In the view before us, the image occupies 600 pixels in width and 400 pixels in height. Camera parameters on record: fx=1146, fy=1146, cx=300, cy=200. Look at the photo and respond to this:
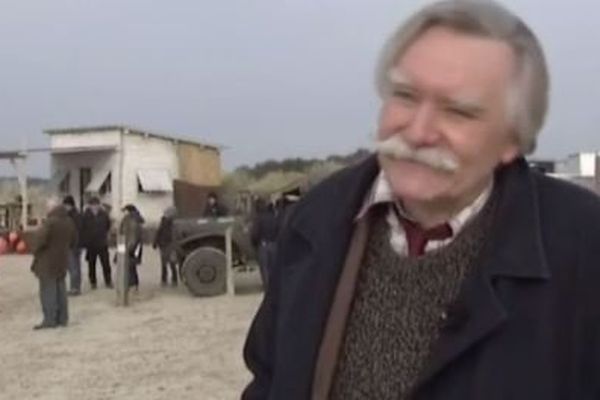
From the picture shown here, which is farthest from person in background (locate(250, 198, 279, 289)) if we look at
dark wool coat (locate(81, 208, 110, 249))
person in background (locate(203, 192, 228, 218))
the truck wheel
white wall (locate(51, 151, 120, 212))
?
white wall (locate(51, 151, 120, 212))

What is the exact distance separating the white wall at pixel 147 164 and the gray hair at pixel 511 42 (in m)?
42.5

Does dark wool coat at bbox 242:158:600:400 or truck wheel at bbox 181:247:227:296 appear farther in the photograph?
truck wheel at bbox 181:247:227:296

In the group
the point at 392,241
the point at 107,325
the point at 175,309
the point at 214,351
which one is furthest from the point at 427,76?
the point at 175,309

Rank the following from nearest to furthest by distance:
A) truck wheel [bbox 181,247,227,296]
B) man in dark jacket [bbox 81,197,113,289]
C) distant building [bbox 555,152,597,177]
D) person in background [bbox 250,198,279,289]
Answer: person in background [bbox 250,198,279,289] < truck wheel [bbox 181,247,227,296] < man in dark jacket [bbox 81,197,113,289] < distant building [bbox 555,152,597,177]

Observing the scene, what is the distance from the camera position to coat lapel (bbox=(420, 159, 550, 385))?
1986mm

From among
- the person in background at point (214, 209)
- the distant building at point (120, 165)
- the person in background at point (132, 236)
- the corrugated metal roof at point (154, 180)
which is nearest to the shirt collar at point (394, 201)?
the person in background at point (132, 236)

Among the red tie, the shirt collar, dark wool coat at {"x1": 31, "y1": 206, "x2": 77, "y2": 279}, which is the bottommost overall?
dark wool coat at {"x1": 31, "y1": 206, "x2": 77, "y2": 279}

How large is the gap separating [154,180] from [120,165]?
1518mm

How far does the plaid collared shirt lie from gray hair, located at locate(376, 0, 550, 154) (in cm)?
13

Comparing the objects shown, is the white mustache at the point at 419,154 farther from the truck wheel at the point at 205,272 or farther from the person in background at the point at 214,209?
the person in background at the point at 214,209

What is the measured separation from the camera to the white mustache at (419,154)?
201 centimetres

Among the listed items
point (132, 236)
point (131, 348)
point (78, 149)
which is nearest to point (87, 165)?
point (78, 149)

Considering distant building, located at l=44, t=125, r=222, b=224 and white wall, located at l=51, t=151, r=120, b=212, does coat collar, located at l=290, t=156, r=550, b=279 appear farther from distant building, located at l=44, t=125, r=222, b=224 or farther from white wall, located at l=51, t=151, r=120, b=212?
white wall, located at l=51, t=151, r=120, b=212

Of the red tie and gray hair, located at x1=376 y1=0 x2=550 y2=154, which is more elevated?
gray hair, located at x1=376 y1=0 x2=550 y2=154
